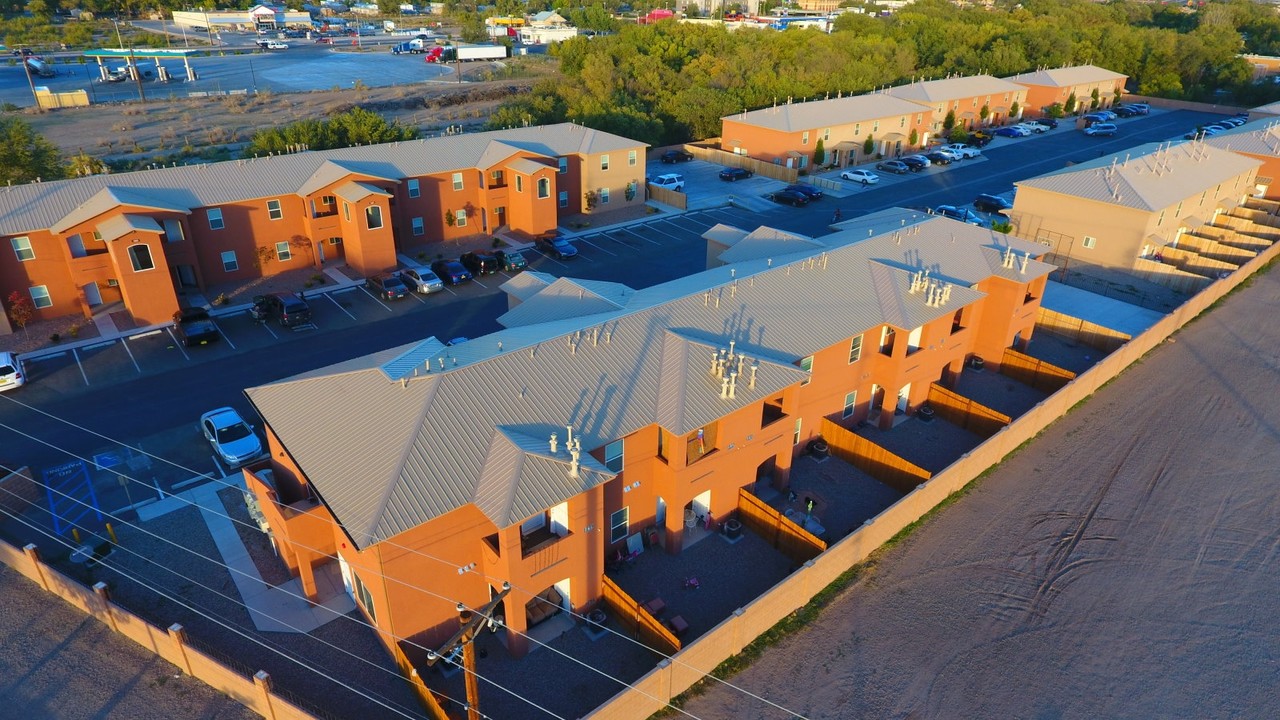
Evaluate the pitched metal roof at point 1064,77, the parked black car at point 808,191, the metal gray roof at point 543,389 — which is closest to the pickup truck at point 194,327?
the metal gray roof at point 543,389

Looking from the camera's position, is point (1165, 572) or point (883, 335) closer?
point (1165, 572)

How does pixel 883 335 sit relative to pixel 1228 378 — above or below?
above

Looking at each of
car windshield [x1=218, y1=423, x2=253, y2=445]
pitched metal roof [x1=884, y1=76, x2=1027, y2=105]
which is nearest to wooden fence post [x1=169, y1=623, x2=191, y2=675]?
car windshield [x1=218, y1=423, x2=253, y2=445]

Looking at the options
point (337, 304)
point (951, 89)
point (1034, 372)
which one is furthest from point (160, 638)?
point (951, 89)

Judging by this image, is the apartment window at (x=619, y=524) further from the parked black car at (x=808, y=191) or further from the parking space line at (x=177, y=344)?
the parked black car at (x=808, y=191)

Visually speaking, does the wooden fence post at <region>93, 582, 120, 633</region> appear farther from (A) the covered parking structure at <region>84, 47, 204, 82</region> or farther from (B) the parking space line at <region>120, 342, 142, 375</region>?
(A) the covered parking structure at <region>84, 47, 204, 82</region>

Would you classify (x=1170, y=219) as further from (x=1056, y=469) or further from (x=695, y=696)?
(x=695, y=696)

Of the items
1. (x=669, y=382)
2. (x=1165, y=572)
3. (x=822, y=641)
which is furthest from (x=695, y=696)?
(x=1165, y=572)
